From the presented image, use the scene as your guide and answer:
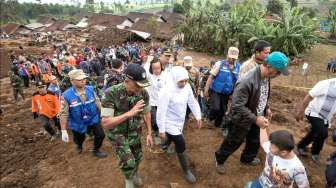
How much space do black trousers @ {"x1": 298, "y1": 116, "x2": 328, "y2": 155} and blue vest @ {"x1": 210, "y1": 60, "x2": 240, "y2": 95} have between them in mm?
1499

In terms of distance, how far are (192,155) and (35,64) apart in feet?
42.2

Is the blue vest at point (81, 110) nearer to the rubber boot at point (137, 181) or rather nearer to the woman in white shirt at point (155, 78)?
the woman in white shirt at point (155, 78)

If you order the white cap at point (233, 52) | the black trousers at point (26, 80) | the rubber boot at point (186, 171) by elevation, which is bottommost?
the black trousers at point (26, 80)

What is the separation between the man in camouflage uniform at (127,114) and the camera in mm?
3260

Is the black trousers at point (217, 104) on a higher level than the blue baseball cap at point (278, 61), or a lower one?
lower

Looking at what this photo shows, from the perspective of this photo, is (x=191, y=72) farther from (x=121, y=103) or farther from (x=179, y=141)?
(x=121, y=103)

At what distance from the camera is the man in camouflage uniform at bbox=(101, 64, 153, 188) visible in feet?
10.7

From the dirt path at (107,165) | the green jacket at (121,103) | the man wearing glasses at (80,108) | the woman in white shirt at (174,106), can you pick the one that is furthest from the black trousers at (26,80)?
the green jacket at (121,103)

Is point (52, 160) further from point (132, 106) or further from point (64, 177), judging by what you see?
point (132, 106)

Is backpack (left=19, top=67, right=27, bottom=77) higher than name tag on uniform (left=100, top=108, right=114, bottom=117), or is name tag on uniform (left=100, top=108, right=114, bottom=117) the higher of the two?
name tag on uniform (left=100, top=108, right=114, bottom=117)

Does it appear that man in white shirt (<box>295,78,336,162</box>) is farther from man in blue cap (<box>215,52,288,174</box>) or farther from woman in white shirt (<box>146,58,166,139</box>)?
woman in white shirt (<box>146,58,166,139</box>)

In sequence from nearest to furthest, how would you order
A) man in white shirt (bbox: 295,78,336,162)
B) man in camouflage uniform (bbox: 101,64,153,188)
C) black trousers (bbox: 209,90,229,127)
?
man in camouflage uniform (bbox: 101,64,153,188)
man in white shirt (bbox: 295,78,336,162)
black trousers (bbox: 209,90,229,127)

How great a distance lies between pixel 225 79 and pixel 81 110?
258 centimetres

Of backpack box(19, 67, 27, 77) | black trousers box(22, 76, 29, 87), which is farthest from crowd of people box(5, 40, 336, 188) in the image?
black trousers box(22, 76, 29, 87)
